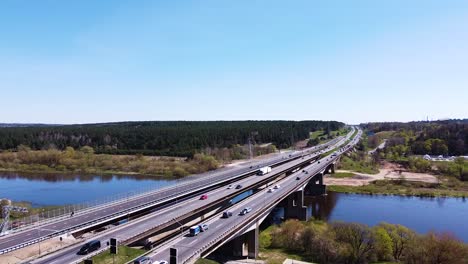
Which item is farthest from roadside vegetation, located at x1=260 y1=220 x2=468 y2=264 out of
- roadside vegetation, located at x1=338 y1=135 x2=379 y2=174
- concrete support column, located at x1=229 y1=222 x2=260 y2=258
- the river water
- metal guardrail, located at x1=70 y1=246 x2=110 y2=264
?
roadside vegetation, located at x1=338 y1=135 x2=379 y2=174

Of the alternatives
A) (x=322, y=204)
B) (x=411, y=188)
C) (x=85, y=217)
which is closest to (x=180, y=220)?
(x=85, y=217)

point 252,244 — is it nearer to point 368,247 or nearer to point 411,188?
point 368,247

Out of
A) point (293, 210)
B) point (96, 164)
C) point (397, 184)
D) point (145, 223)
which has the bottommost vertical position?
point (397, 184)

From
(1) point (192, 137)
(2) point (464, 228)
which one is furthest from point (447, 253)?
(1) point (192, 137)

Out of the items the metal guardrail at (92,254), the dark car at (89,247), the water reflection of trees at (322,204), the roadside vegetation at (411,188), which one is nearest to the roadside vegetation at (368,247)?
the metal guardrail at (92,254)

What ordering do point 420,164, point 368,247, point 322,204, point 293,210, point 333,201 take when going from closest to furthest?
1. point 368,247
2. point 293,210
3. point 322,204
4. point 333,201
5. point 420,164

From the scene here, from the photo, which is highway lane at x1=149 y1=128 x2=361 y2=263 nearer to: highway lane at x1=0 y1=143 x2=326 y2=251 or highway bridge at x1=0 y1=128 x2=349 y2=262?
highway bridge at x1=0 y1=128 x2=349 y2=262
